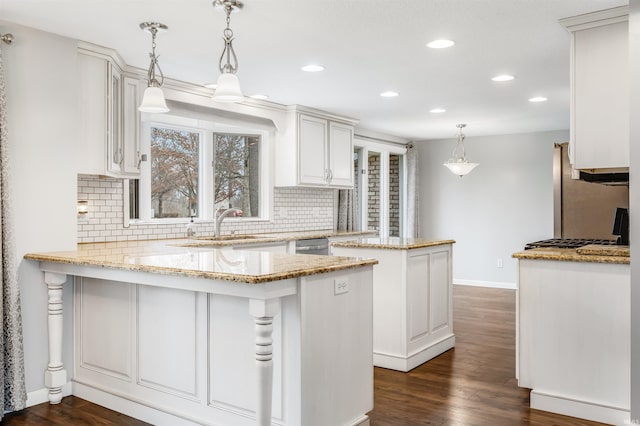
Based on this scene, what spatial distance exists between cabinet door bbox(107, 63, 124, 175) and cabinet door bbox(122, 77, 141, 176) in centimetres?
5

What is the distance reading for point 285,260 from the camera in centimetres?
274

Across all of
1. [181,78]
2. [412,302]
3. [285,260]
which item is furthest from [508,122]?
[285,260]

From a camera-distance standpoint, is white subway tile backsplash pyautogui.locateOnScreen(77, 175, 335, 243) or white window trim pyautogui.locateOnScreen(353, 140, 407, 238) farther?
white window trim pyautogui.locateOnScreen(353, 140, 407, 238)

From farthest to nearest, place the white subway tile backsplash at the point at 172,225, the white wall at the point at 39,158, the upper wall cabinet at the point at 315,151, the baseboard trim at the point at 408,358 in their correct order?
the upper wall cabinet at the point at 315,151 → the white subway tile backsplash at the point at 172,225 → the baseboard trim at the point at 408,358 → the white wall at the point at 39,158

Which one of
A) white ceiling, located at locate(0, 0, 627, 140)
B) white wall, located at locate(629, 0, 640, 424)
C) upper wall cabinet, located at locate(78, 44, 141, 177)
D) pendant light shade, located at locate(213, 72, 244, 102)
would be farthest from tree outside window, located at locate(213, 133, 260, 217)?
white wall, located at locate(629, 0, 640, 424)

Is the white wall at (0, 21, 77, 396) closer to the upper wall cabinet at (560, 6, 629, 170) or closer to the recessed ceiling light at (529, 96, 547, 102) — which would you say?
the upper wall cabinet at (560, 6, 629, 170)

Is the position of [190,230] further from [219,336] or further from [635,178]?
[635,178]

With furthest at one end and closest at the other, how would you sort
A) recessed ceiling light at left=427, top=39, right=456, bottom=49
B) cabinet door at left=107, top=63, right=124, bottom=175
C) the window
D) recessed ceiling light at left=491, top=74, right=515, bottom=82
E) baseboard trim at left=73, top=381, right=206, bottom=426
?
the window, recessed ceiling light at left=491, top=74, right=515, bottom=82, cabinet door at left=107, top=63, right=124, bottom=175, recessed ceiling light at left=427, top=39, right=456, bottom=49, baseboard trim at left=73, top=381, right=206, bottom=426

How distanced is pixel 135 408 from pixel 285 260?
1.30m

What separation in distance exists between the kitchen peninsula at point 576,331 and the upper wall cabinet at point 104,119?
9.51 ft

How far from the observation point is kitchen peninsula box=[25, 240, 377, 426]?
235cm

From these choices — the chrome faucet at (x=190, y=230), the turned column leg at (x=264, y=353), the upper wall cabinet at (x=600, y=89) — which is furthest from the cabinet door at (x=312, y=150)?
the turned column leg at (x=264, y=353)

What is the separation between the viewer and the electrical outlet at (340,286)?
253 cm

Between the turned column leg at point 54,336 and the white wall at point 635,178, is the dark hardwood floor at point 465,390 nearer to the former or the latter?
the turned column leg at point 54,336
